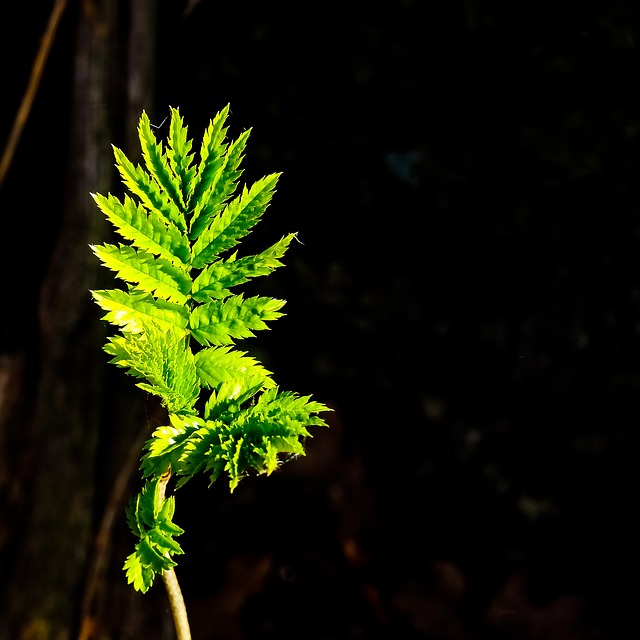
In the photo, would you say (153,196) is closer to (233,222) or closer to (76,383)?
(233,222)

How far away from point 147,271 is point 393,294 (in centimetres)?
194

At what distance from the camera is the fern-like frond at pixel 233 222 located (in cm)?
33

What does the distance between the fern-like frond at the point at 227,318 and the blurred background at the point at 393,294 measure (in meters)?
1.52

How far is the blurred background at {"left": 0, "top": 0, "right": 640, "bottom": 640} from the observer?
6.17ft

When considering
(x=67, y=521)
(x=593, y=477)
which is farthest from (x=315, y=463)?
(x=593, y=477)

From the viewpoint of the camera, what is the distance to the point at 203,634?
196cm

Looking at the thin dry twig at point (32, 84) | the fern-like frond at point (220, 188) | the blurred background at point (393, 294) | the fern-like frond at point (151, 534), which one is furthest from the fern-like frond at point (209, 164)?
the thin dry twig at point (32, 84)

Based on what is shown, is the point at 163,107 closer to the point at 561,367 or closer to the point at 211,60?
the point at 211,60

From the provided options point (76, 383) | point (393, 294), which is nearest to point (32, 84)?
point (76, 383)

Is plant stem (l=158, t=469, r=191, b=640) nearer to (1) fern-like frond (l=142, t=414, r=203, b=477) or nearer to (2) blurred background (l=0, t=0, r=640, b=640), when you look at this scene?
(1) fern-like frond (l=142, t=414, r=203, b=477)

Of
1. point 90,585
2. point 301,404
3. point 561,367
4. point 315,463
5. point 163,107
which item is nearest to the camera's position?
point 301,404

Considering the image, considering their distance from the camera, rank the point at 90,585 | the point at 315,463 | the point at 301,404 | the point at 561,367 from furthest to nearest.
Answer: the point at 561,367
the point at 315,463
the point at 90,585
the point at 301,404

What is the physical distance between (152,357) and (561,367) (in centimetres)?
205

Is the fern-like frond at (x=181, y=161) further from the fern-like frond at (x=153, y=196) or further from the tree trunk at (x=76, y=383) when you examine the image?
the tree trunk at (x=76, y=383)
